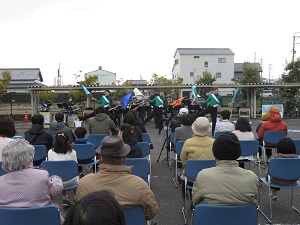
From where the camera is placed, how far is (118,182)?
8.36ft

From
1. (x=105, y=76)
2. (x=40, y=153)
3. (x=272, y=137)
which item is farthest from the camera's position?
(x=105, y=76)

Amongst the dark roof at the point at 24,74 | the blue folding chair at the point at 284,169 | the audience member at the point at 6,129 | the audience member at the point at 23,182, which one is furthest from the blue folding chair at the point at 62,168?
the dark roof at the point at 24,74

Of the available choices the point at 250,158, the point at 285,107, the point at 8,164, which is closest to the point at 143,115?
the point at 285,107

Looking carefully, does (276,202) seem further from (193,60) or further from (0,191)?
(193,60)

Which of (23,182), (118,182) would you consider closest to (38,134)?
(23,182)

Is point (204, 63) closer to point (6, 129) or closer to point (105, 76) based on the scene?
point (105, 76)

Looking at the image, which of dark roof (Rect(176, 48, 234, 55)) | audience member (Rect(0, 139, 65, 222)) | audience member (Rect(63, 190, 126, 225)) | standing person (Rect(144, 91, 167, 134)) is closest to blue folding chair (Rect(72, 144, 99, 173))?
audience member (Rect(0, 139, 65, 222))

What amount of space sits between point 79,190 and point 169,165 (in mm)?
4934

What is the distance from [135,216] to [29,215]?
0.83m

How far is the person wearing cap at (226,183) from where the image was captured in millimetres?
2803

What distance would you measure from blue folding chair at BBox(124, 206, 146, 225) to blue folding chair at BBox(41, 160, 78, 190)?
205 cm

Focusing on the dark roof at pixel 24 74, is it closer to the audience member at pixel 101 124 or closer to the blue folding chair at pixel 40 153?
the audience member at pixel 101 124

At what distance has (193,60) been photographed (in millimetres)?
54969

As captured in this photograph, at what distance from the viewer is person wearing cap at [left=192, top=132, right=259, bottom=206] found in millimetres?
2803
